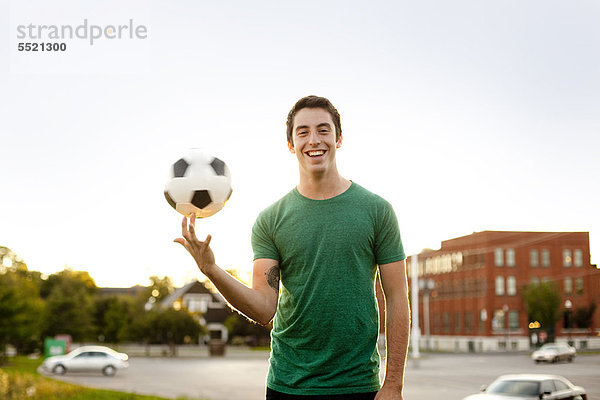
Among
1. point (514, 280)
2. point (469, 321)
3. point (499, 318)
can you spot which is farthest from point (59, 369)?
point (514, 280)

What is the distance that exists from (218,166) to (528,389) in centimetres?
1353

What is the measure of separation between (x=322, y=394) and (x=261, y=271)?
2.12 feet

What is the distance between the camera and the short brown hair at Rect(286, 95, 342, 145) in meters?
3.31

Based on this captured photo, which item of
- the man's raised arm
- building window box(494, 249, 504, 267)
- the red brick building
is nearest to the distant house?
the red brick building

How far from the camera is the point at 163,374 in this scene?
115 feet

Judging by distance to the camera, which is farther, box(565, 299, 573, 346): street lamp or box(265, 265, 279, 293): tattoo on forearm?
box(565, 299, 573, 346): street lamp

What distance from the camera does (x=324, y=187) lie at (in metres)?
3.30

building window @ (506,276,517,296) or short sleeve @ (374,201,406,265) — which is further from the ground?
short sleeve @ (374,201,406,265)

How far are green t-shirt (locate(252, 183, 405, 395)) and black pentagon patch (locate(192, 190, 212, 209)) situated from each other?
0.40 m

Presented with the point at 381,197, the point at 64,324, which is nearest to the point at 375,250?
the point at 381,197

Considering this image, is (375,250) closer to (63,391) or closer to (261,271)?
(261,271)

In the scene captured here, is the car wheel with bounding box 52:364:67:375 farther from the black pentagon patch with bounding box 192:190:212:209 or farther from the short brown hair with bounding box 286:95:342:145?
the short brown hair with bounding box 286:95:342:145

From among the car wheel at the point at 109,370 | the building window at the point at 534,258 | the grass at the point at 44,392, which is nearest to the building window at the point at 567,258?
the building window at the point at 534,258

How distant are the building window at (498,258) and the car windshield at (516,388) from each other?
182 feet
